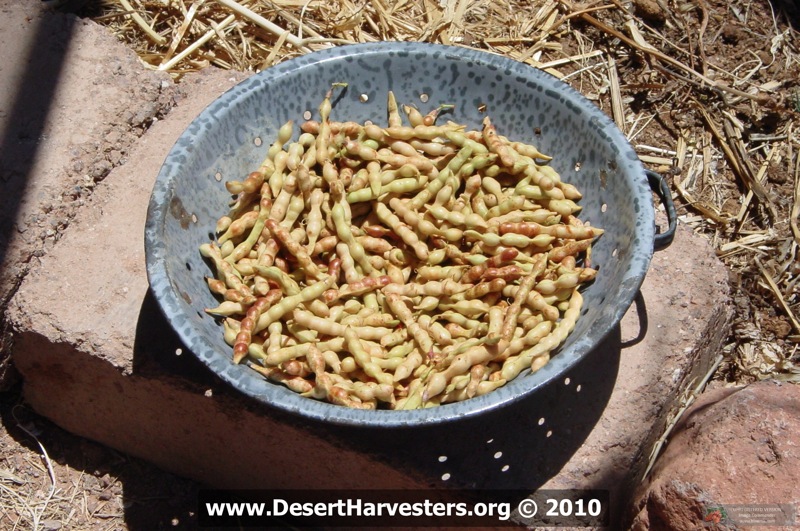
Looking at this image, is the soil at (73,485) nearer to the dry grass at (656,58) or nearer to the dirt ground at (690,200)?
the dirt ground at (690,200)

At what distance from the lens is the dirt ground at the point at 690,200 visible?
3172mm

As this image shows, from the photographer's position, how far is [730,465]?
8.14 ft

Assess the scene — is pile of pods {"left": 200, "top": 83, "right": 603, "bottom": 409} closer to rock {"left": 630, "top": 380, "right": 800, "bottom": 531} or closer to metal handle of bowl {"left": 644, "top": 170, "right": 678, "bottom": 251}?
metal handle of bowl {"left": 644, "top": 170, "right": 678, "bottom": 251}

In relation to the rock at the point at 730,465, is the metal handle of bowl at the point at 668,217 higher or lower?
higher

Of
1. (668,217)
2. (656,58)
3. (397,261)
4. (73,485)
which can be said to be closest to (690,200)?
(656,58)

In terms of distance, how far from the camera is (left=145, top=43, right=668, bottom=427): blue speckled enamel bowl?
2.18 m

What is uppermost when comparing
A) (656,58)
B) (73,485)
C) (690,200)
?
(656,58)

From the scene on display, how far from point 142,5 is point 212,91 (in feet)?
2.67

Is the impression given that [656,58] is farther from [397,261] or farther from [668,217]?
[397,261]

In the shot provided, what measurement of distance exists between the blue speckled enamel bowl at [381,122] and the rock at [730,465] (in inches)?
22.1

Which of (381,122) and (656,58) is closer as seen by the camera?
(381,122)

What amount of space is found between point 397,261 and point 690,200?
63.4 inches

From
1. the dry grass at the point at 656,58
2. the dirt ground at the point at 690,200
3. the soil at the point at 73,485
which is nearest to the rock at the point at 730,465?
the dirt ground at the point at 690,200

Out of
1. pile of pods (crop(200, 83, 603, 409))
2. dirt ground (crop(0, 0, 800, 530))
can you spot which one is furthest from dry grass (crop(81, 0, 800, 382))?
pile of pods (crop(200, 83, 603, 409))
